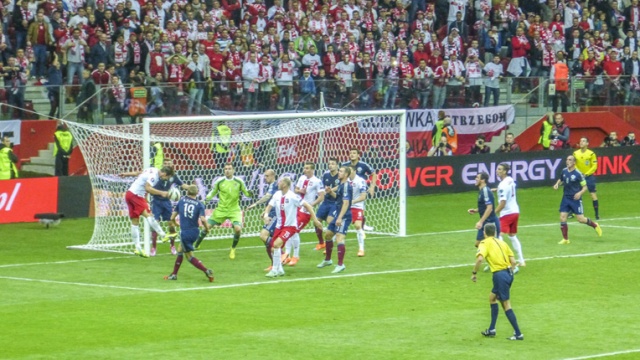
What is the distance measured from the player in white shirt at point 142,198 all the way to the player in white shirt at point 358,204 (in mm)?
3899

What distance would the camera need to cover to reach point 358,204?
27.5m

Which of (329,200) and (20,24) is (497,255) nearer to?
(329,200)

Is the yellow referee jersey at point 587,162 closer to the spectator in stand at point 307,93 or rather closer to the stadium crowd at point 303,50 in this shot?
the stadium crowd at point 303,50

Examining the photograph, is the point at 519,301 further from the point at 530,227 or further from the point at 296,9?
the point at 296,9

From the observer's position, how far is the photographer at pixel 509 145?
131 ft

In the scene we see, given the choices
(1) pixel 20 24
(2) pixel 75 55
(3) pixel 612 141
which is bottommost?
(3) pixel 612 141

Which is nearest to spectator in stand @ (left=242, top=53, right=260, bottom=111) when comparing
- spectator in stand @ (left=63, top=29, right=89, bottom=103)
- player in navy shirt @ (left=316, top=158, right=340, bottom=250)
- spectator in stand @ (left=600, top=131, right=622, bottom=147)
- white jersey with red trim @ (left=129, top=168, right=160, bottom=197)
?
spectator in stand @ (left=63, top=29, right=89, bottom=103)

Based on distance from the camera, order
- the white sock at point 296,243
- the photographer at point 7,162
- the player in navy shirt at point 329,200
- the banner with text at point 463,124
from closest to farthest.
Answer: the white sock at point 296,243 < the player in navy shirt at point 329,200 < the photographer at point 7,162 < the banner with text at point 463,124

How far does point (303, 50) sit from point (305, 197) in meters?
13.8

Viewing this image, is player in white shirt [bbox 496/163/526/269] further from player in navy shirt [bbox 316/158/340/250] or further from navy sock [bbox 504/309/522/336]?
navy sock [bbox 504/309/522/336]

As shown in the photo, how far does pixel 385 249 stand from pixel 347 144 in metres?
5.98

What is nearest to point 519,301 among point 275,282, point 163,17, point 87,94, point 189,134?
point 275,282

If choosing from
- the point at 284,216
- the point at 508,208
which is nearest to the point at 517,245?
the point at 508,208

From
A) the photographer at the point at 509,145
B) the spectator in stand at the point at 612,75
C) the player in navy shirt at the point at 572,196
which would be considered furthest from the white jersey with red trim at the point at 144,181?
the spectator in stand at the point at 612,75
